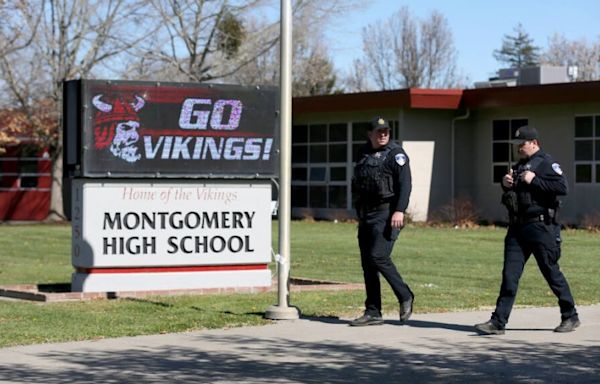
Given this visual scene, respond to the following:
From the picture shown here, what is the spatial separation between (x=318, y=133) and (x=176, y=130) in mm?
27248

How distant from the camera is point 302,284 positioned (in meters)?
16.3

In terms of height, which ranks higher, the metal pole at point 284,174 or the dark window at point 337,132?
the dark window at point 337,132

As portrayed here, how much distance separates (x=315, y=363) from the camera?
9477 mm

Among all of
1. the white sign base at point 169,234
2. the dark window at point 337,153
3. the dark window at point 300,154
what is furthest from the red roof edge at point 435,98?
the white sign base at point 169,234

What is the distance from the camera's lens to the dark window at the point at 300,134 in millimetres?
42500

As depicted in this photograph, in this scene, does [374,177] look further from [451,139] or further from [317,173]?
[317,173]

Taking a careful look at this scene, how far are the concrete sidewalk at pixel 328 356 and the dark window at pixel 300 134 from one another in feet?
101

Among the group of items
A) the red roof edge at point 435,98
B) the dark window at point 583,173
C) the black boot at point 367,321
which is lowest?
the black boot at point 367,321

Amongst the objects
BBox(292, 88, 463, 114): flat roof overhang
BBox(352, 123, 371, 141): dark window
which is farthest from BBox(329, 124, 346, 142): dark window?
BBox(292, 88, 463, 114): flat roof overhang

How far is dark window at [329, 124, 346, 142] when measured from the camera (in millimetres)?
40781

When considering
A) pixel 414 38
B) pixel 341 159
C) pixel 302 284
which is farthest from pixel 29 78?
pixel 414 38

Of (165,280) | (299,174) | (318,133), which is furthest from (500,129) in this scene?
(165,280)

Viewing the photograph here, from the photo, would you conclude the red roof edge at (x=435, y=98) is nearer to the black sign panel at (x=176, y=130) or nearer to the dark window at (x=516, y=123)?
the dark window at (x=516, y=123)

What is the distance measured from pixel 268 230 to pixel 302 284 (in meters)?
1.26
